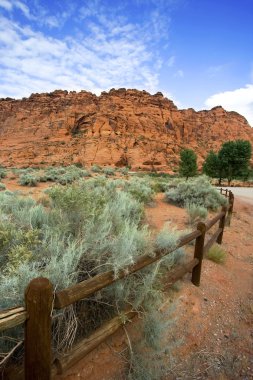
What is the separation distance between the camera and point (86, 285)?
98.6 inches

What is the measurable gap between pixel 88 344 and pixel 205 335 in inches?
76.4

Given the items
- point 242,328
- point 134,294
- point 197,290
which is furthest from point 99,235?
point 242,328

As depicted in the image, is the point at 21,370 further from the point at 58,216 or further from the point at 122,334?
the point at 58,216

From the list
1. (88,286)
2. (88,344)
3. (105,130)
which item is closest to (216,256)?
(88,344)

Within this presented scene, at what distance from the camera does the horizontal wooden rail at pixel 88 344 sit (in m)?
2.45

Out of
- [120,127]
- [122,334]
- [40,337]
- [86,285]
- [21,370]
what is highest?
[120,127]

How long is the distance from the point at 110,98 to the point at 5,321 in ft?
271

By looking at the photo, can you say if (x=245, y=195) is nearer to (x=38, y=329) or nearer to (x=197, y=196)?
(x=197, y=196)

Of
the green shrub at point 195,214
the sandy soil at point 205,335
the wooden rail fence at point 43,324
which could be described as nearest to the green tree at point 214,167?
the green shrub at point 195,214

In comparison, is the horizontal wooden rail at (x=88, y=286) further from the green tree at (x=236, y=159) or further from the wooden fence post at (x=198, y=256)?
the green tree at (x=236, y=159)

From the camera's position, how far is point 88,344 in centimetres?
268

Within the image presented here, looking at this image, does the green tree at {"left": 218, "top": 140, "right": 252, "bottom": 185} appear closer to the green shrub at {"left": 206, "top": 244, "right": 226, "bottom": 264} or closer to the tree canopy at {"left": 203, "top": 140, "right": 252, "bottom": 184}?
the tree canopy at {"left": 203, "top": 140, "right": 252, "bottom": 184}

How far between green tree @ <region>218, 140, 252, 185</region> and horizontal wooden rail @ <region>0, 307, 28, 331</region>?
38.6m

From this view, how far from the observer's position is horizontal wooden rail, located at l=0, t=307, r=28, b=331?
6.02 feet
